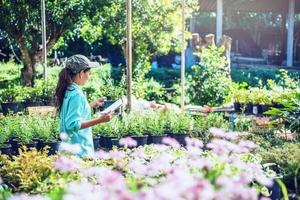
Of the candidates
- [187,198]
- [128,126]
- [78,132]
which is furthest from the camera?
[128,126]

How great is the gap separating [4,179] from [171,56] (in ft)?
54.9

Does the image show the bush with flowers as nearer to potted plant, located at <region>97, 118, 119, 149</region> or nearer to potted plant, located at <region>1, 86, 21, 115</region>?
potted plant, located at <region>97, 118, 119, 149</region>

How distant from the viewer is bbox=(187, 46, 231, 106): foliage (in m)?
12.2

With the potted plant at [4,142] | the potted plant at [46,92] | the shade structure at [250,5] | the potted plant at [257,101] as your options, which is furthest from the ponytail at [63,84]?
the shade structure at [250,5]

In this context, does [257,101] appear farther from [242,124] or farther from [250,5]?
[250,5]

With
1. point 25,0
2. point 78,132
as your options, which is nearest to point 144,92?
point 25,0

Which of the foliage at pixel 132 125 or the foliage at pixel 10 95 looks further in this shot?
the foliage at pixel 10 95

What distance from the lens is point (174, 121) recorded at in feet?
23.9

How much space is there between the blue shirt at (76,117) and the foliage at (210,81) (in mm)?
7782

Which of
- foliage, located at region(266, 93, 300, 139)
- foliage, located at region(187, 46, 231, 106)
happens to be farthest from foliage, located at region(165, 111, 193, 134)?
foliage, located at region(187, 46, 231, 106)

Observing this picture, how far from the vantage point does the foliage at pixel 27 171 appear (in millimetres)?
3665

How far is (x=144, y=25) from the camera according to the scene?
1334 centimetres

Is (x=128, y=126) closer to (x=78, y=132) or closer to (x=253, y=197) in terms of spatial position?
(x=78, y=132)

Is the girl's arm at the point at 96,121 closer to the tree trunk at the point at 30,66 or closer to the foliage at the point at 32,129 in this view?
the foliage at the point at 32,129
